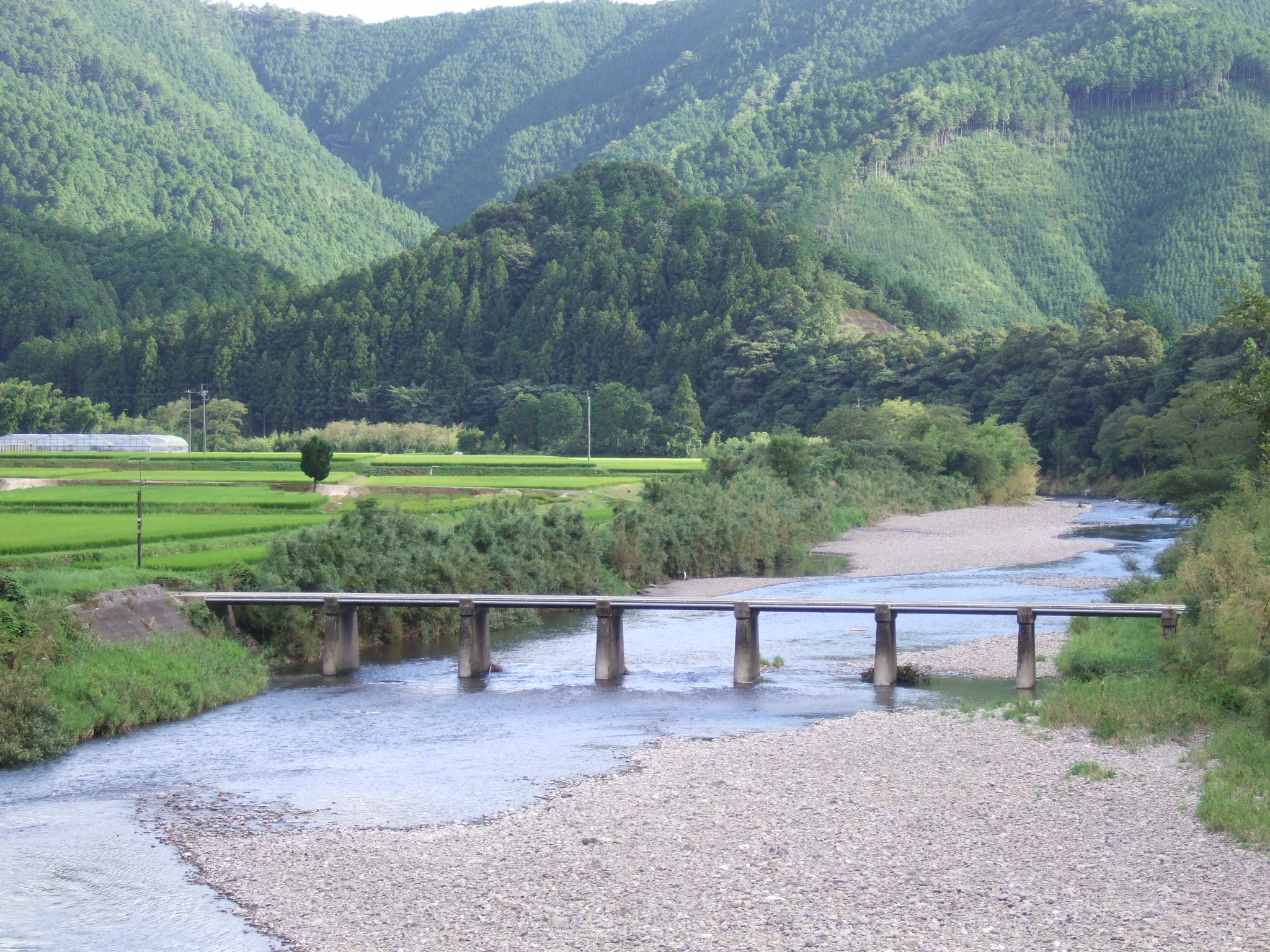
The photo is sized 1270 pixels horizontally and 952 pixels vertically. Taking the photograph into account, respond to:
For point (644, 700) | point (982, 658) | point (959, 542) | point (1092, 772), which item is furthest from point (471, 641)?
point (959, 542)

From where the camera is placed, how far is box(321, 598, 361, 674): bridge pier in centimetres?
2989

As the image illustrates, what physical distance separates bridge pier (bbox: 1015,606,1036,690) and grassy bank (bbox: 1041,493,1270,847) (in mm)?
751

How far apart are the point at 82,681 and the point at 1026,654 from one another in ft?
55.9

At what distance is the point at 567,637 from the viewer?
35.8 m

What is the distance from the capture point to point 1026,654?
27719 mm

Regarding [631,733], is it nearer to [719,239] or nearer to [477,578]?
[477,578]

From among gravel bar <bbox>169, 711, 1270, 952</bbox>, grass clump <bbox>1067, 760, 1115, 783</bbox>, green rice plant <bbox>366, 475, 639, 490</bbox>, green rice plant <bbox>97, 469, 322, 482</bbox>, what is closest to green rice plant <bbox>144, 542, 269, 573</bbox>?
gravel bar <bbox>169, 711, 1270, 952</bbox>

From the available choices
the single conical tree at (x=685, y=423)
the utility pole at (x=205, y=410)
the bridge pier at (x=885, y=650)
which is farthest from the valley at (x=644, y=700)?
the single conical tree at (x=685, y=423)

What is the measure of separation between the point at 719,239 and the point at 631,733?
13926 centimetres

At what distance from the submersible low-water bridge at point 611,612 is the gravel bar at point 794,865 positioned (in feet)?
22.9

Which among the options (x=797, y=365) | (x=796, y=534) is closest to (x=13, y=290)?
(x=797, y=365)

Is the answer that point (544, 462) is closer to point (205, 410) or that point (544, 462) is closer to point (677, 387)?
point (677, 387)

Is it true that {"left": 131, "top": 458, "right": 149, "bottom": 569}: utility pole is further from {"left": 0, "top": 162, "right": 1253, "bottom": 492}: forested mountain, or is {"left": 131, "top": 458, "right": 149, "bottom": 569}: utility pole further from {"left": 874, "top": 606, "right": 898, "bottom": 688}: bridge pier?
{"left": 0, "top": 162, "right": 1253, "bottom": 492}: forested mountain

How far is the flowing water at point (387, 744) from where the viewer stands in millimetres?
16156
